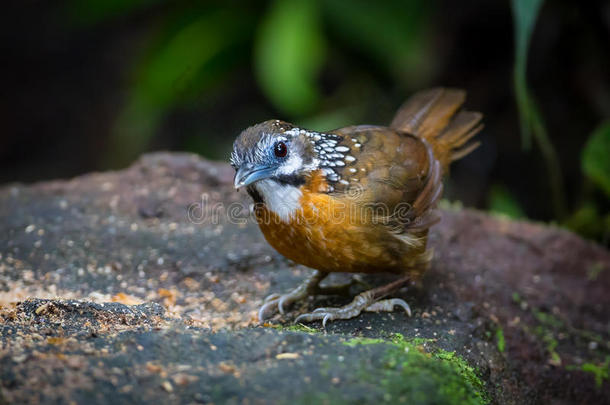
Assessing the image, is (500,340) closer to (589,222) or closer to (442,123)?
(442,123)

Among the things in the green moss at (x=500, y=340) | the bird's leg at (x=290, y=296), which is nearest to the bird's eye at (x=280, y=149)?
the bird's leg at (x=290, y=296)

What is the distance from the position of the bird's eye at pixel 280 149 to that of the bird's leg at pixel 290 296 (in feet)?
3.06

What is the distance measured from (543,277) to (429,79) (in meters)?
3.86

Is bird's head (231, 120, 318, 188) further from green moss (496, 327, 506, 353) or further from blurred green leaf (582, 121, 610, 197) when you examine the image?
blurred green leaf (582, 121, 610, 197)

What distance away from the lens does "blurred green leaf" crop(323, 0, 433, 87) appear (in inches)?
286

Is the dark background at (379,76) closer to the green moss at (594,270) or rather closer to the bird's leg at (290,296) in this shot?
the green moss at (594,270)

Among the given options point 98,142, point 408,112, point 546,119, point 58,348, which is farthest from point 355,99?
point 58,348

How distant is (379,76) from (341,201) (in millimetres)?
4579

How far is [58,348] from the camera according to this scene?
2.57 metres

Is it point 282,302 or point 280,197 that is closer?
point 280,197

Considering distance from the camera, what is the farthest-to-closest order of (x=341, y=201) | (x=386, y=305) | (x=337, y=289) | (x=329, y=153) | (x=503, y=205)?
1. (x=503, y=205)
2. (x=337, y=289)
3. (x=386, y=305)
4. (x=329, y=153)
5. (x=341, y=201)

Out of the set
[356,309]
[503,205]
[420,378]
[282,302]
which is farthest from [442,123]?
[503,205]

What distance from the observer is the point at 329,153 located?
3705mm

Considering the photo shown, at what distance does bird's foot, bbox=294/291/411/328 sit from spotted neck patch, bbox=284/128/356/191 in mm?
715
